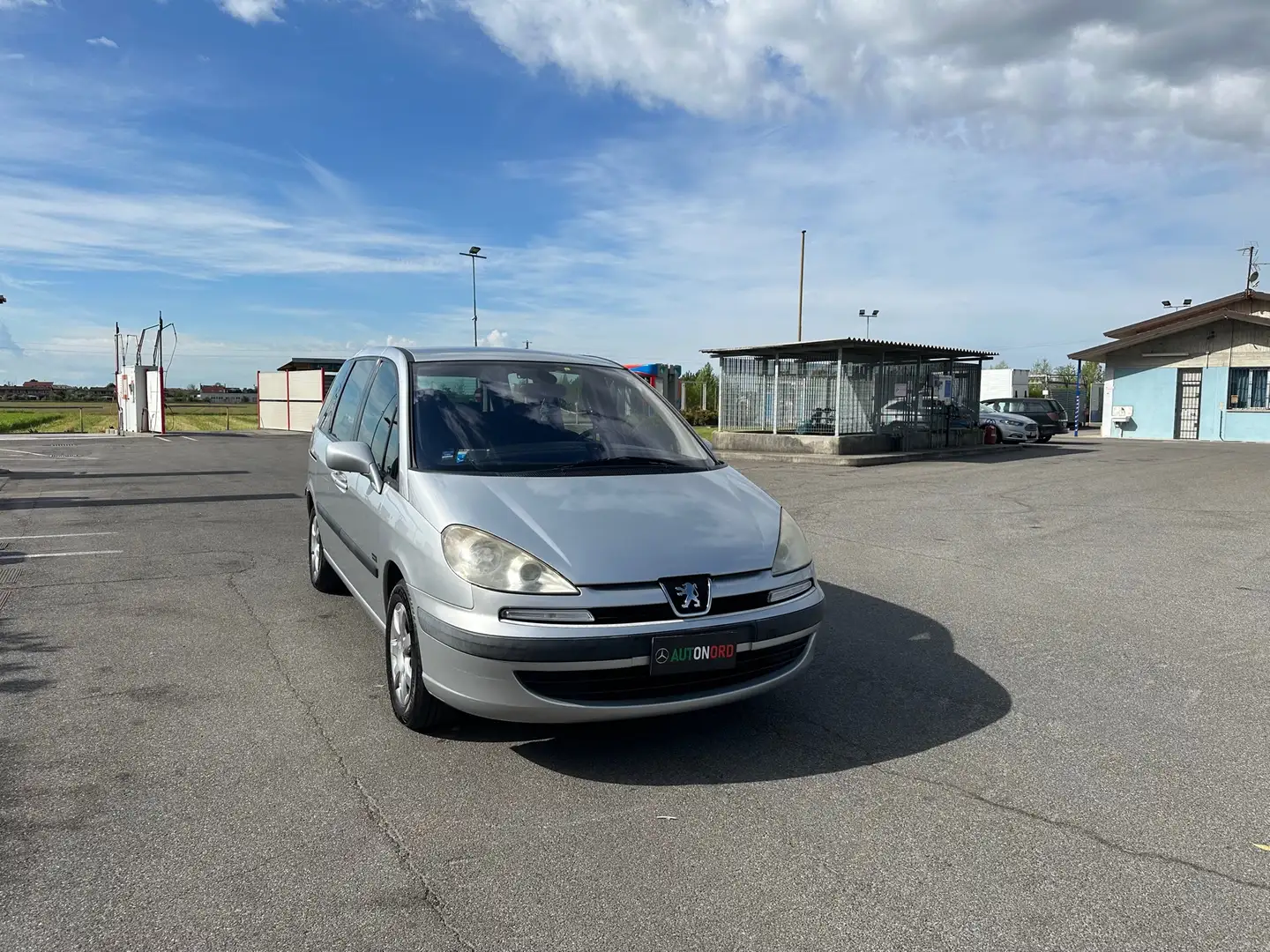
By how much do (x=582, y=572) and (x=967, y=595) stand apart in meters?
4.27

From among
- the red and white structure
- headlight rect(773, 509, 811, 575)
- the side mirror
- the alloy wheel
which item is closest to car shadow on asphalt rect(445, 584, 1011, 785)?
the alloy wheel

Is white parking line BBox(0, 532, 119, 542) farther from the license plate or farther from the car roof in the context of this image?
the license plate

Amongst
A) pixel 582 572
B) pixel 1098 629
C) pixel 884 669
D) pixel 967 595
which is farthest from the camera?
pixel 967 595

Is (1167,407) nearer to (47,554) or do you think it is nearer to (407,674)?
(47,554)

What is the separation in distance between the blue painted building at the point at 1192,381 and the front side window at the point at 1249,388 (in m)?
0.02

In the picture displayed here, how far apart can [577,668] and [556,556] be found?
428 mm

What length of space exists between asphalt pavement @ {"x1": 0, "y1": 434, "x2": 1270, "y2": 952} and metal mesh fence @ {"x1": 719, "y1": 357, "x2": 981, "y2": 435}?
47.7ft

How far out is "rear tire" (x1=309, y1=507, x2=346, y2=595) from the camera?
6.57 metres

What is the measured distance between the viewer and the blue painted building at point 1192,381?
29516 millimetres

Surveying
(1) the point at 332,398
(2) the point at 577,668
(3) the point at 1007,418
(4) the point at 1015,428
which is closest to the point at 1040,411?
(3) the point at 1007,418

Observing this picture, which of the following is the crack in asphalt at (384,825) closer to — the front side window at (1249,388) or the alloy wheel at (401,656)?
the alloy wheel at (401,656)

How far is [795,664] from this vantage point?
3.94 meters

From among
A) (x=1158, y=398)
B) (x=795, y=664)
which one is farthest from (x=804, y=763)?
(x=1158, y=398)

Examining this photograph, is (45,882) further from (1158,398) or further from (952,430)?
(1158,398)
